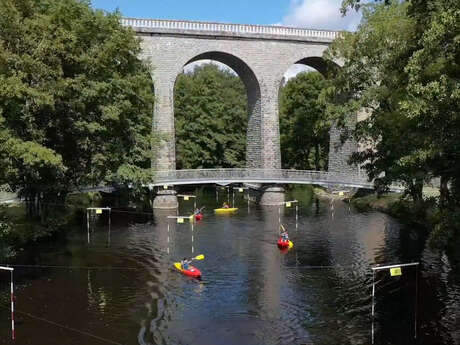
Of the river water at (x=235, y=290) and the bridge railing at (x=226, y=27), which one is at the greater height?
the bridge railing at (x=226, y=27)

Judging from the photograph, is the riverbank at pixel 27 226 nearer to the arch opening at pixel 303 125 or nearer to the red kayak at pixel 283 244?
the red kayak at pixel 283 244

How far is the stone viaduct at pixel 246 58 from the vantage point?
43094 mm

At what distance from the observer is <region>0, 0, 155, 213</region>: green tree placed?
80.0 feet

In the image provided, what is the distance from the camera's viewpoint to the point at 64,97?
2811 cm

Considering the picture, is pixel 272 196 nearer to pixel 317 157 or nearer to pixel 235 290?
pixel 317 157

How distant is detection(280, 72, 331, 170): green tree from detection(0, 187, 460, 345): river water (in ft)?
91.6

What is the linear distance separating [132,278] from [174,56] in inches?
971

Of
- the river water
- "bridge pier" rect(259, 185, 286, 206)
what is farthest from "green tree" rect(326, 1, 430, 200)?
"bridge pier" rect(259, 185, 286, 206)

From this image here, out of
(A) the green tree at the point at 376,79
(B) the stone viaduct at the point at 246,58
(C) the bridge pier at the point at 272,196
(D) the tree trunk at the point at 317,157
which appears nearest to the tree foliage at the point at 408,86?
(A) the green tree at the point at 376,79

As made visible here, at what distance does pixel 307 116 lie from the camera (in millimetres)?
60719

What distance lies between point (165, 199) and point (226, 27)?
15.4m

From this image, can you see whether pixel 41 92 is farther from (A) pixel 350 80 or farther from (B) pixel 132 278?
(A) pixel 350 80

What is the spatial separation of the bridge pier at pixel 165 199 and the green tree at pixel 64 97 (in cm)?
876

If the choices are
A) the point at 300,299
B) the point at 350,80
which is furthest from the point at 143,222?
the point at 300,299
